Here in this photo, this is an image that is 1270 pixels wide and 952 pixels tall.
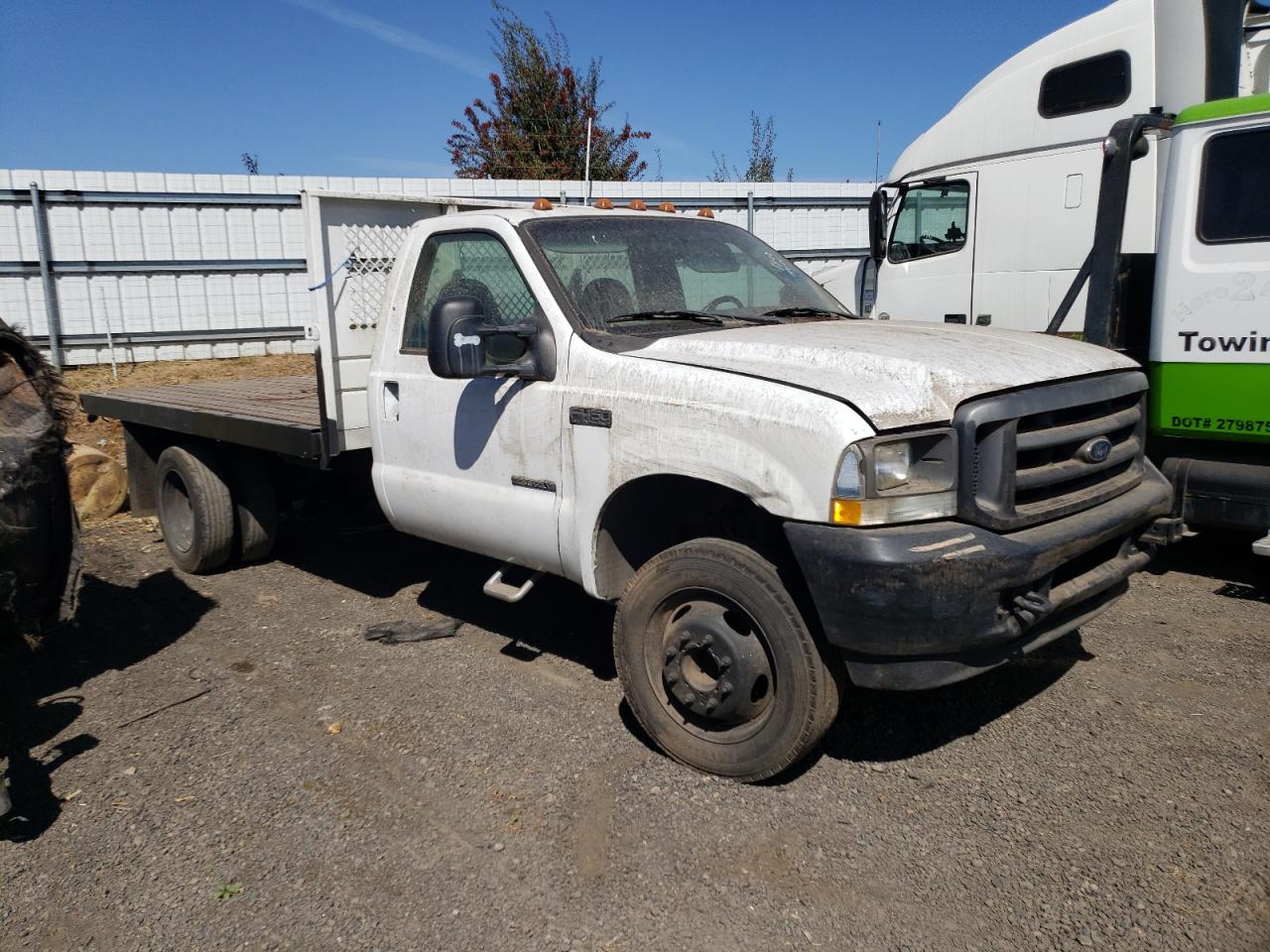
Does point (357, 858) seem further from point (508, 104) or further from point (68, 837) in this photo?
point (508, 104)

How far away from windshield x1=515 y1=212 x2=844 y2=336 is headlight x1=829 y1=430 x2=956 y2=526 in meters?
1.17

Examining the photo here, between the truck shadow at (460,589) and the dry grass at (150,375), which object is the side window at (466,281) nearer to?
the truck shadow at (460,589)

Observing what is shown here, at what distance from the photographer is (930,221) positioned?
27.8 ft

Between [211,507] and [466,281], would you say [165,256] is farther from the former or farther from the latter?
[466,281]

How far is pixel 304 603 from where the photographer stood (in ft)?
19.1

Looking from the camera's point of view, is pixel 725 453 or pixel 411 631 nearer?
pixel 725 453

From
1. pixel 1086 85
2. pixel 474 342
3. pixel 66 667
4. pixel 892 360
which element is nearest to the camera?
pixel 892 360

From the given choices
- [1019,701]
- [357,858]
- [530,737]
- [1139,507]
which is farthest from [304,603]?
[1139,507]

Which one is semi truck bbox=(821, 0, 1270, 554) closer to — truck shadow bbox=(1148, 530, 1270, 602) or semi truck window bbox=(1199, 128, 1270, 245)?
semi truck window bbox=(1199, 128, 1270, 245)

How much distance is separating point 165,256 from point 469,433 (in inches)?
351

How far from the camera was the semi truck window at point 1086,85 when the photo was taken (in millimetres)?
7141

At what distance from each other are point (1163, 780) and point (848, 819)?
46.0 inches

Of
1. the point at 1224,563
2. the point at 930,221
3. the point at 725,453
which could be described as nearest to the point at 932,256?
the point at 930,221

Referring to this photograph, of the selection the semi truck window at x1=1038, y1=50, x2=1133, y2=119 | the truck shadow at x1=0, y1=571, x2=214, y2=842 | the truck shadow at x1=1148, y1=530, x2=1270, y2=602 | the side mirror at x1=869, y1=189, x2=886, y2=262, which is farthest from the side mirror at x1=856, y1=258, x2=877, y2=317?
the truck shadow at x1=0, y1=571, x2=214, y2=842
